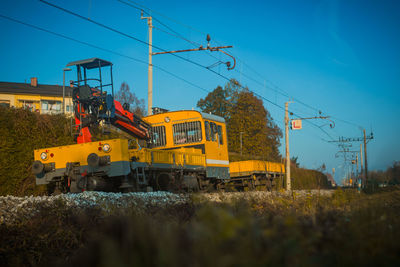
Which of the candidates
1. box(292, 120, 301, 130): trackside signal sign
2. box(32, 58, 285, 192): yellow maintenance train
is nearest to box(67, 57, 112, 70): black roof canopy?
box(32, 58, 285, 192): yellow maintenance train

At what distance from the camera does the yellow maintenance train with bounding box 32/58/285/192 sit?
10.4 metres

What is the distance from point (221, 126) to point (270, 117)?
3904cm

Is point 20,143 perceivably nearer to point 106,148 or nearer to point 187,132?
point 106,148

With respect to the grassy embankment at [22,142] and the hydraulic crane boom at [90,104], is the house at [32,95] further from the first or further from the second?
the hydraulic crane boom at [90,104]

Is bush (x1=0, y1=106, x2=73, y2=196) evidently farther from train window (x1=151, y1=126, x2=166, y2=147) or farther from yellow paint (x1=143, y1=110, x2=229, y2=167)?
yellow paint (x1=143, y1=110, x2=229, y2=167)

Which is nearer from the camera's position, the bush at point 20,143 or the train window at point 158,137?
the bush at point 20,143

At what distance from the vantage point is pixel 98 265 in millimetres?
2305

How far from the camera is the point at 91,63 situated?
39.8 feet

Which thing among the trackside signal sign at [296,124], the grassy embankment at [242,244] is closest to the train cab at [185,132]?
the grassy embankment at [242,244]

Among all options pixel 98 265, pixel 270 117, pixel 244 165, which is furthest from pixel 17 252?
pixel 270 117

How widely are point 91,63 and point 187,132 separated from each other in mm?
4868

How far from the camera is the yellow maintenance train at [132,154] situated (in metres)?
10.4

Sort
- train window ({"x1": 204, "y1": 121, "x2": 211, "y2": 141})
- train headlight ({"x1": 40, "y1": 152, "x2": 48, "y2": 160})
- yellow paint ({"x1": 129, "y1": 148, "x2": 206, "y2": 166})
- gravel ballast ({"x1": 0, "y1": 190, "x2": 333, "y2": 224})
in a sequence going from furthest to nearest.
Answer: train window ({"x1": 204, "y1": 121, "x2": 211, "y2": 141}) < yellow paint ({"x1": 129, "y1": 148, "x2": 206, "y2": 166}) < train headlight ({"x1": 40, "y1": 152, "x2": 48, "y2": 160}) < gravel ballast ({"x1": 0, "y1": 190, "x2": 333, "y2": 224})

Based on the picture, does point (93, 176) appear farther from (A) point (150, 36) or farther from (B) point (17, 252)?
(A) point (150, 36)
